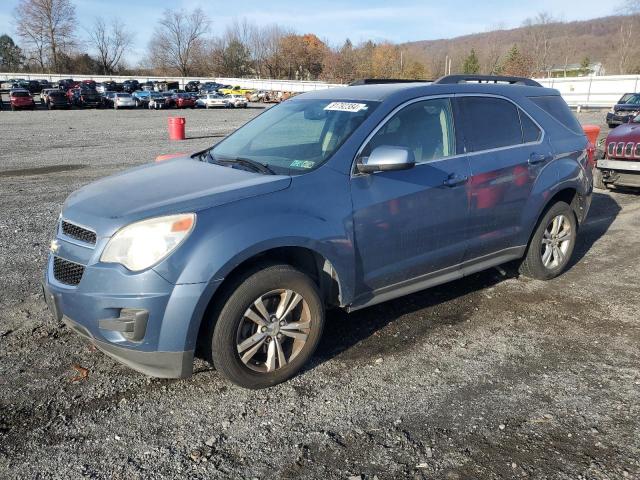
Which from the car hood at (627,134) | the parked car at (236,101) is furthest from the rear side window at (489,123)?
the parked car at (236,101)

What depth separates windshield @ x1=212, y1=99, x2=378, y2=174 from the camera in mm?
3762

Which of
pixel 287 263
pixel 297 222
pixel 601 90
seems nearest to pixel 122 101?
pixel 601 90

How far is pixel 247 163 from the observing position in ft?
12.7

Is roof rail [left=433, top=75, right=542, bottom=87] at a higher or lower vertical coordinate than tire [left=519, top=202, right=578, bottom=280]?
higher

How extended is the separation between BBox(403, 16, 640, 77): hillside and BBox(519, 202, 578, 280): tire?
→ 76.8m

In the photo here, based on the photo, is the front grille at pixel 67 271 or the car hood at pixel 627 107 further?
the car hood at pixel 627 107

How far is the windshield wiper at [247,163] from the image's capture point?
3672mm

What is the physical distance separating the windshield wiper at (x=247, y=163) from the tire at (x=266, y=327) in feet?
2.36

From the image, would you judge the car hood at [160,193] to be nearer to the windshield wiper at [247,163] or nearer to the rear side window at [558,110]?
the windshield wiper at [247,163]

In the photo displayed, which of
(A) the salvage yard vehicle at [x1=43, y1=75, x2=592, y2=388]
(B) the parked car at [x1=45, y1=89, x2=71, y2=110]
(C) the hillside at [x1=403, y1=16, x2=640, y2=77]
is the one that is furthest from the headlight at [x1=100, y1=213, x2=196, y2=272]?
(C) the hillside at [x1=403, y1=16, x2=640, y2=77]

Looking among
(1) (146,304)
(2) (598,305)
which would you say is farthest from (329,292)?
(2) (598,305)

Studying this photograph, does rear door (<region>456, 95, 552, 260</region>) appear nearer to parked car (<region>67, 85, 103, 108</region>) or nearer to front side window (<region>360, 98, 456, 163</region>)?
front side window (<region>360, 98, 456, 163</region>)

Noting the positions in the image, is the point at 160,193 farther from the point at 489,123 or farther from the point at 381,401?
the point at 489,123

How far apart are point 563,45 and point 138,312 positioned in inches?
4446
